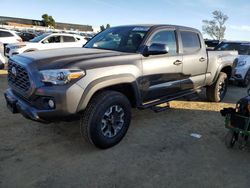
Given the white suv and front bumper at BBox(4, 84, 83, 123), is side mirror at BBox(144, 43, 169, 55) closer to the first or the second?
front bumper at BBox(4, 84, 83, 123)

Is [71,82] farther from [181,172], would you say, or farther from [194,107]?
[194,107]

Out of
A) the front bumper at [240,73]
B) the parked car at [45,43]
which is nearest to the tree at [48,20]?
the parked car at [45,43]

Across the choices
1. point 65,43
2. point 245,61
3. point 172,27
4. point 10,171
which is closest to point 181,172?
point 10,171

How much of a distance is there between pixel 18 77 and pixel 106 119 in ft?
4.60

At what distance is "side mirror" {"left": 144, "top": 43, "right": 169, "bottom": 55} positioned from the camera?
4.18 m

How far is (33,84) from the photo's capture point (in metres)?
3.39

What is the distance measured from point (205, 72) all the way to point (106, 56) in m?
2.91

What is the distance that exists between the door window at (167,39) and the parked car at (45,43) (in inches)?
355

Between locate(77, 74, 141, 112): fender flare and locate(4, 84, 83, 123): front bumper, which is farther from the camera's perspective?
locate(77, 74, 141, 112): fender flare

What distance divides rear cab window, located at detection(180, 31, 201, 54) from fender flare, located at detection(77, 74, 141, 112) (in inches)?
67.7

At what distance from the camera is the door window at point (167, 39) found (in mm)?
4660

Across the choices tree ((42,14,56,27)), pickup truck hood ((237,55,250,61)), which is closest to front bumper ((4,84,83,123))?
pickup truck hood ((237,55,250,61))

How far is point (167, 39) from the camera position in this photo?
494 centimetres

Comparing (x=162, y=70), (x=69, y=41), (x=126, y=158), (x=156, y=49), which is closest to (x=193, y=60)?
(x=162, y=70)
